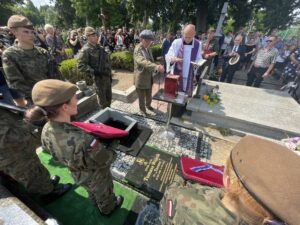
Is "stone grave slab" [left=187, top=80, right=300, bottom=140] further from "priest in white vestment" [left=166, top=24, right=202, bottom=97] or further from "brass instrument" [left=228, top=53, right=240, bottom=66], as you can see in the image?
"brass instrument" [left=228, top=53, right=240, bottom=66]

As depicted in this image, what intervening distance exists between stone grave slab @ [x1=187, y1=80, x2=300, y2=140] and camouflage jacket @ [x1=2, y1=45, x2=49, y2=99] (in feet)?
11.7

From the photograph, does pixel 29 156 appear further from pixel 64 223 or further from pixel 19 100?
pixel 19 100

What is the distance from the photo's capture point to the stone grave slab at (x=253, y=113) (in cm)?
420

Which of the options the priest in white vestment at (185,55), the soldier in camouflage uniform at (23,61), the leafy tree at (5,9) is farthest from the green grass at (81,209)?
the leafy tree at (5,9)

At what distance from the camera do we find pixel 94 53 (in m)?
3.94

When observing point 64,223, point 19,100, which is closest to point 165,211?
point 64,223

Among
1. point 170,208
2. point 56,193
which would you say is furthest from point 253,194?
point 56,193

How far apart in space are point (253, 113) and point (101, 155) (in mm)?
4385

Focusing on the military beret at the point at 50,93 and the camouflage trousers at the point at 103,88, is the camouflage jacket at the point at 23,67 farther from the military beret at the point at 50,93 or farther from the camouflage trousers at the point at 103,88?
the military beret at the point at 50,93

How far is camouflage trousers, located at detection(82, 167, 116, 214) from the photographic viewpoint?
1.90 m

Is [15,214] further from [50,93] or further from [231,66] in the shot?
[231,66]

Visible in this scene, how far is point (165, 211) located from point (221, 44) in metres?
9.84

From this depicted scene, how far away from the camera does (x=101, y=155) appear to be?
1.72m

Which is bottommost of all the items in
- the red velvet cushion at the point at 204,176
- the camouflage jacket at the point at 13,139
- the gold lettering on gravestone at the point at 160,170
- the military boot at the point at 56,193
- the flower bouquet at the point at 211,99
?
the military boot at the point at 56,193
